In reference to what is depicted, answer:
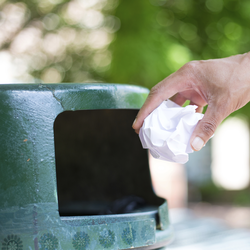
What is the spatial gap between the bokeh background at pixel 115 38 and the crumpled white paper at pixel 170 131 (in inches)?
126

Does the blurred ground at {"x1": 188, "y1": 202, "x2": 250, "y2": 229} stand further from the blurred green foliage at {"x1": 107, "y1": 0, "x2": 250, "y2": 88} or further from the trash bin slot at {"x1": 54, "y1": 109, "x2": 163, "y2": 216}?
the trash bin slot at {"x1": 54, "y1": 109, "x2": 163, "y2": 216}

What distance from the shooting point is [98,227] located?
4.20 ft

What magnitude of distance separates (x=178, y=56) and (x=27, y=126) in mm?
3764

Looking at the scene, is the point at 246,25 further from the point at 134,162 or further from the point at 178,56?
the point at 134,162

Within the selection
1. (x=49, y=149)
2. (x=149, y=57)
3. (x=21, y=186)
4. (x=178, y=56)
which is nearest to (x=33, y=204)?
(x=21, y=186)

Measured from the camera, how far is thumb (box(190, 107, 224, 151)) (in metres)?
1.17

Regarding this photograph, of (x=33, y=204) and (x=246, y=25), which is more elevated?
(x=246, y=25)

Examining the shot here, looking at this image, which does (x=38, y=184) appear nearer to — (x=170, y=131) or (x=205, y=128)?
(x=170, y=131)

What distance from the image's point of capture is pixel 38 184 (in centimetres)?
123

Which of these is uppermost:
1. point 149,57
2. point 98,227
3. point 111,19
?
point 111,19

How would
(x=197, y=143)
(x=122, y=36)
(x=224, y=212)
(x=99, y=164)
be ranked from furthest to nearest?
(x=224, y=212) → (x=122, y=36) → (x=99, y=164) → (x=197, y=143)

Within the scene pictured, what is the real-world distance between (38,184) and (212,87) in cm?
77

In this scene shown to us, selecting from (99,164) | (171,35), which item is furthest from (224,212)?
(99,164)

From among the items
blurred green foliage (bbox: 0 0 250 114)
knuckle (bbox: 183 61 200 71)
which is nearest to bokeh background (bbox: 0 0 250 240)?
blurred green foliage (bbox: 0 0 250 114)
